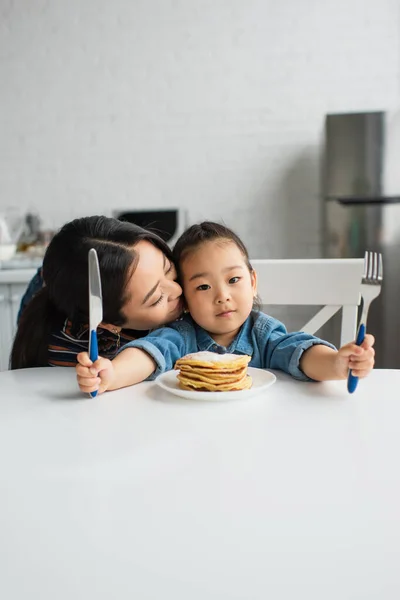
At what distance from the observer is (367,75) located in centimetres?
351

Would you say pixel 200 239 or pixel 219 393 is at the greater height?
pixel 200 239

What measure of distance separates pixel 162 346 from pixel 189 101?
2.68 m

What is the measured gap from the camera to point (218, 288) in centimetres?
118

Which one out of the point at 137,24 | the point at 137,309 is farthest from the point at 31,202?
the point at 137,309

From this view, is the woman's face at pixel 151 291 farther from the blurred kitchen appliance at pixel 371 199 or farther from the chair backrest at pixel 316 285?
the blurred kitchen appliance at pixel 371 199

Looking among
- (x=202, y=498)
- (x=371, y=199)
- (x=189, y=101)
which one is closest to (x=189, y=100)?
(x=189, y=101)

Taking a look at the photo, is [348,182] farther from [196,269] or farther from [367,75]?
[196,269]

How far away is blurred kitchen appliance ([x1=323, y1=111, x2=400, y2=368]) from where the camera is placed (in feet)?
10.3

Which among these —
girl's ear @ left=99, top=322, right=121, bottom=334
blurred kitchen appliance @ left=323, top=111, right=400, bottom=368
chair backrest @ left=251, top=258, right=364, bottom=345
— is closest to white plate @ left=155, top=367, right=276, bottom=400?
girl's ear @ left=99, top=322, right=121, bottom=334

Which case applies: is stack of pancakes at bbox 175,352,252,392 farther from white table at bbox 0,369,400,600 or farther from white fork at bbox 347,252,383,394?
white fork at bbox 347,252,383,394

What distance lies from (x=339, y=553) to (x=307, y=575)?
41 millimetres

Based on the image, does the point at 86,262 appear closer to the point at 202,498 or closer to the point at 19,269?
the point at 202,498

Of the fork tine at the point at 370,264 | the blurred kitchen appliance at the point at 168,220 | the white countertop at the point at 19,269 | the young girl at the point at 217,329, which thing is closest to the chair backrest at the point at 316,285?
the young girl at the point at 217,329

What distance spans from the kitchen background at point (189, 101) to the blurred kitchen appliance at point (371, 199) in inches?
14.6
